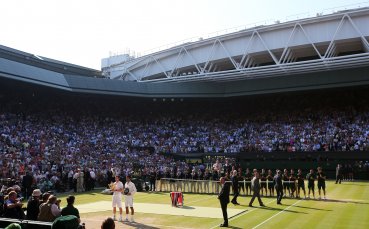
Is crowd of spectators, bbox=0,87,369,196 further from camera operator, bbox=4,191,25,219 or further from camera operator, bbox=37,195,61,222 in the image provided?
camera operator, bbox=37,195,61,222

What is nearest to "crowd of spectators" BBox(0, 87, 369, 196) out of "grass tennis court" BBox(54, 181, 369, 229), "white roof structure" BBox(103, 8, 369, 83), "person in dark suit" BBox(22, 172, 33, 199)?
"person in dark suit" BBox(22, 172, 33, 199)

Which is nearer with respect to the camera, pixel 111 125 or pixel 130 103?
pixel 111 125

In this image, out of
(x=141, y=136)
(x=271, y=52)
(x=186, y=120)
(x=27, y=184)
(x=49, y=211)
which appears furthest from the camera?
(x=186, y=120)

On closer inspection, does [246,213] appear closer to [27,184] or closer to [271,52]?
[27,184]

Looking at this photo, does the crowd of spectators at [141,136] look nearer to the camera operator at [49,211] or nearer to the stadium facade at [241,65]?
the stadium facade at [241,65]

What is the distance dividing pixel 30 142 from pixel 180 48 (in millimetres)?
20219

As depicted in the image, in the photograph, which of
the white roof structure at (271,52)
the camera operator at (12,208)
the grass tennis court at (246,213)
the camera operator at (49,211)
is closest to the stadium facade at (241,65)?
the white roof structure at (271,52)

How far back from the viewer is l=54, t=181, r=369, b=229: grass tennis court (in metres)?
15.6

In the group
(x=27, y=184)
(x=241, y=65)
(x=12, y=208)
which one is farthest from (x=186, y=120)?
(x=12, y=208)

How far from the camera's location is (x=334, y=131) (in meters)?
40.3

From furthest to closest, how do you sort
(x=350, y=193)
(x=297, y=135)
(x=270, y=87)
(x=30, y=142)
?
1. (x=270, y=87)
2. (x=297, y=135)
3. (x=30, y=142)
4. (x=350, y=193)

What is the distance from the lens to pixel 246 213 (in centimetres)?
1823

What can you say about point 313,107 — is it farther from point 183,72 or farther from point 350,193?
point 350,193

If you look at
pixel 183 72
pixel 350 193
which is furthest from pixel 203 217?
pixel 183 72
